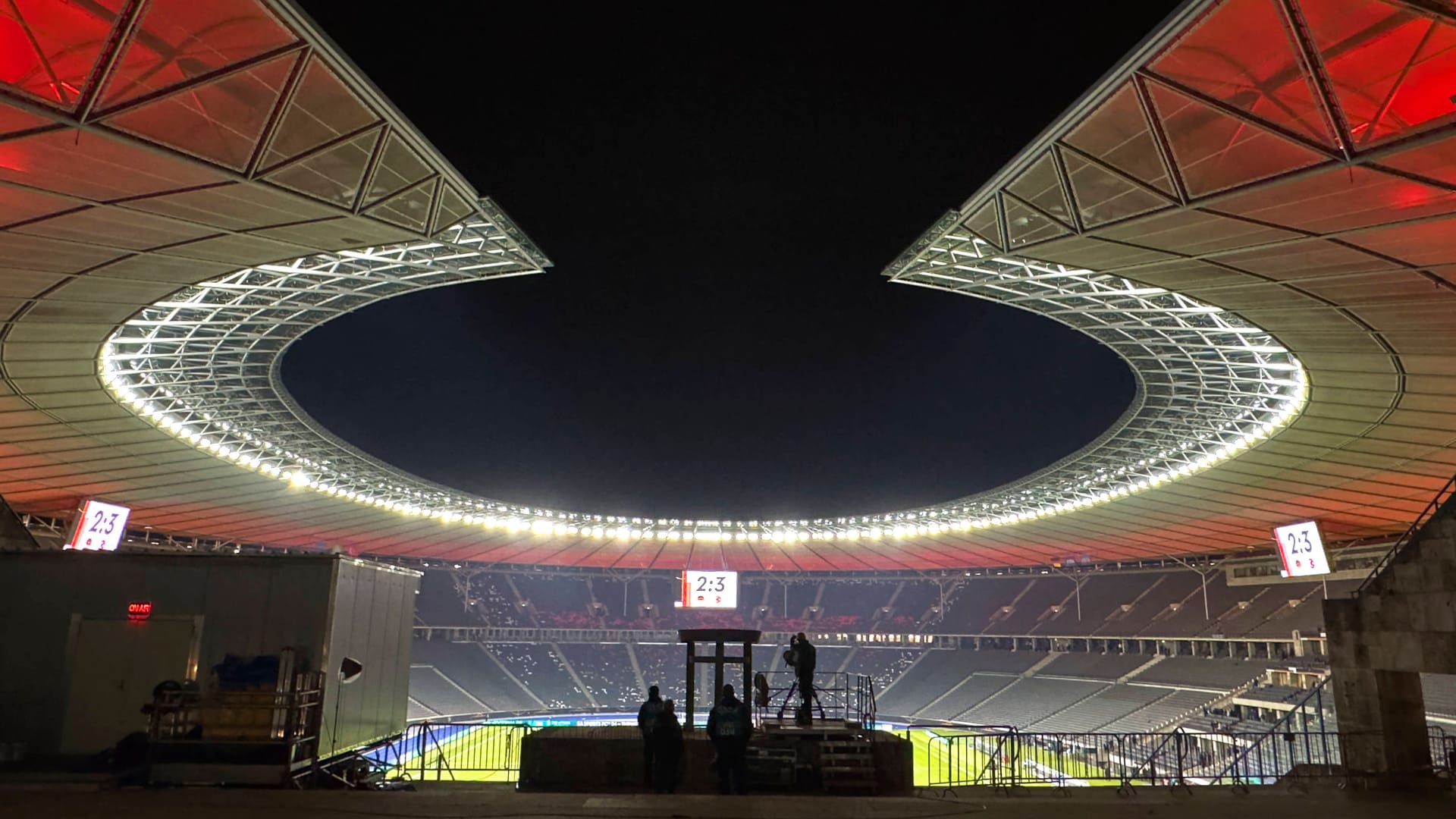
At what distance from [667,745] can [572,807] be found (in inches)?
131

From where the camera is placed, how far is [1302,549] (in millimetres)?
40594

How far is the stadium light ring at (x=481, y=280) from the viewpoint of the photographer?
21.5 m

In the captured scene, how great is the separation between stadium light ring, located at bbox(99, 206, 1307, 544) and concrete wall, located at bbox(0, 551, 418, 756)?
26.0ft

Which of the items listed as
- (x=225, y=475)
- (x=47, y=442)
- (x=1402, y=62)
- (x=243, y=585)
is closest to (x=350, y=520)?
(x=225, y=475)

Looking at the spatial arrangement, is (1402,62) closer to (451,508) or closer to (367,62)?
(367,62)

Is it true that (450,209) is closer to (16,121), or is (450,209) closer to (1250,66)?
(16,121)

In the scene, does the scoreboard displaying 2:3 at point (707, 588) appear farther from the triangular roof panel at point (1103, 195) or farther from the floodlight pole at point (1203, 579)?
the triangular roof panel at point (1103, 195)

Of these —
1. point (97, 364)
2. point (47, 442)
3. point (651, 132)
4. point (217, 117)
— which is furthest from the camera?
point (47, 442)

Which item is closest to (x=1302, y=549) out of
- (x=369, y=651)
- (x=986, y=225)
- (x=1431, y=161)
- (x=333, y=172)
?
(x=986, y=225)

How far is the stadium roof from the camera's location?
10398mm

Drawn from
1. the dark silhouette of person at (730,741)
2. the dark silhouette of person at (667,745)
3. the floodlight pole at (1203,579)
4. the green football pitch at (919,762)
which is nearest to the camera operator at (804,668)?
the dark silhouette of person at (730,741)

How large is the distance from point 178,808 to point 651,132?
1366cm

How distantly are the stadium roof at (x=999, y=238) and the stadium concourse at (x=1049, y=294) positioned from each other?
0.24 ft

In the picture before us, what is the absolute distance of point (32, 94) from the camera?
1004 cm
